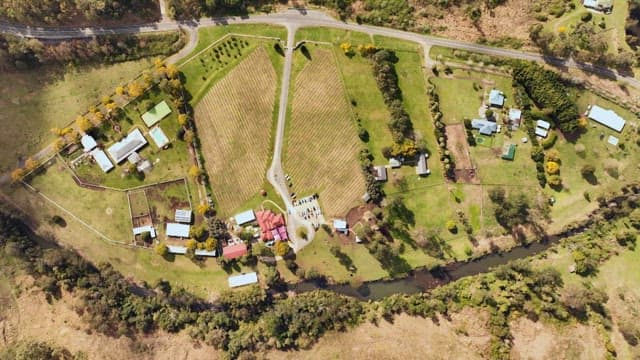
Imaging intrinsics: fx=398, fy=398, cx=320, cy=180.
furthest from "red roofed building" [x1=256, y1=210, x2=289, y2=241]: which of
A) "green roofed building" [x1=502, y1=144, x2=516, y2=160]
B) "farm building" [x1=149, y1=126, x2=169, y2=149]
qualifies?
"green roofed building" [x1=502, y1=144, x2=516, y2=160]

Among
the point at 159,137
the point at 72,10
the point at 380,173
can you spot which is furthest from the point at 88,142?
the point at 380,173

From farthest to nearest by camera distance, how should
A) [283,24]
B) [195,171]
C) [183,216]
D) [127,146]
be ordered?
[283,24] < [127,146] < [183,216] < [195,171]

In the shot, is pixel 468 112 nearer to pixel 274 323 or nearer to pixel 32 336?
pixel 274 323

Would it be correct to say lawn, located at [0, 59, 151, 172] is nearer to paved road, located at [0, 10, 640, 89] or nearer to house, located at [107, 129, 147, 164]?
paved road, located at [0, 10, 640, 89]

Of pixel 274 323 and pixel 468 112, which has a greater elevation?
pixel 468 112

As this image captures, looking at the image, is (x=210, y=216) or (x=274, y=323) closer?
(x=274, y=323)

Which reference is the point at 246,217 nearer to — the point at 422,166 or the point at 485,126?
the point at 422,166

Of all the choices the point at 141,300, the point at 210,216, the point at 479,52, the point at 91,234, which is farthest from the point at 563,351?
the point at 91,234
